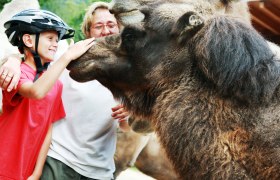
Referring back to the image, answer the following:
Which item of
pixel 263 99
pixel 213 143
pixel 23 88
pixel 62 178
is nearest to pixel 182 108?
pixel 213 143

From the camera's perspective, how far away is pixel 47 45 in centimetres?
353

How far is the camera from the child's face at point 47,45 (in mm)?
3494

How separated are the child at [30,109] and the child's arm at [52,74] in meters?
0.05

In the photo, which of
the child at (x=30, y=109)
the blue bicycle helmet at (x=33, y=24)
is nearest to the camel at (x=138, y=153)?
the blue bicycle helmet at (x=33, y=24)

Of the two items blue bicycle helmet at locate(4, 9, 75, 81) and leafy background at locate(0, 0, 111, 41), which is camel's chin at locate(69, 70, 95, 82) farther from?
A: leafy background at locate(0, 0, 111, 41)

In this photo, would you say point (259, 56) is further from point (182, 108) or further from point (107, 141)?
point (107, 141)

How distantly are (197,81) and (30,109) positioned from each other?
1.22 m

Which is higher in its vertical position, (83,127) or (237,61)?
(237,61)

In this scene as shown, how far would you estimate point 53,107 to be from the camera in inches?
141

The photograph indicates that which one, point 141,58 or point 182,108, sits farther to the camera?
point 141,58

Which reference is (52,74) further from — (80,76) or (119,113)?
(119,113)

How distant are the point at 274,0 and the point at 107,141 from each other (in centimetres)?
348

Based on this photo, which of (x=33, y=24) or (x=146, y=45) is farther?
(x=33, y=24)

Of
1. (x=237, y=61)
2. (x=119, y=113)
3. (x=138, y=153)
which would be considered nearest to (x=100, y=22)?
(x=119, y=113)
